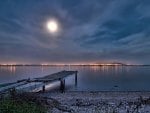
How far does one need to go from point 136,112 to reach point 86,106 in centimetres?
464

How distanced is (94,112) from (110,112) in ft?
3.82

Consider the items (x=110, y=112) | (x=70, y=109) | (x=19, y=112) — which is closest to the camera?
(x=19, y=112)

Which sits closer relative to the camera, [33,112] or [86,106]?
[33,112]

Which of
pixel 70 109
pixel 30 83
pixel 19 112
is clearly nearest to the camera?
pixel 19 112

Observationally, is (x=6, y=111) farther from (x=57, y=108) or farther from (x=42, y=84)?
(x=42, y=84)


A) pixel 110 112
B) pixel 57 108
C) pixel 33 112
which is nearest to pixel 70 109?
pixel 57 108

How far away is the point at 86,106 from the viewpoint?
2145 cm

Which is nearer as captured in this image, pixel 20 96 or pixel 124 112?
pixel 124 112

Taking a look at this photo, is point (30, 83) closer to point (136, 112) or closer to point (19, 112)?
point (136, 112)

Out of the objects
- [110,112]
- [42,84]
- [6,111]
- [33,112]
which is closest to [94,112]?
[110,112]

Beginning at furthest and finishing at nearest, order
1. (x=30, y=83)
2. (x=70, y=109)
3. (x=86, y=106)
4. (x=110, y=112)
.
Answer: (x=30, y=83), (x=86, y=106), (x=70, y=109), (x=110, y=112)

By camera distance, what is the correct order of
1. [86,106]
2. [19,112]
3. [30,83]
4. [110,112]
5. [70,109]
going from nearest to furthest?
[19,112], [110,112], [70,109], [86,106], [30,83]

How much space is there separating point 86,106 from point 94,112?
322cm

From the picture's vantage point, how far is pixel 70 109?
1952 centimetres
